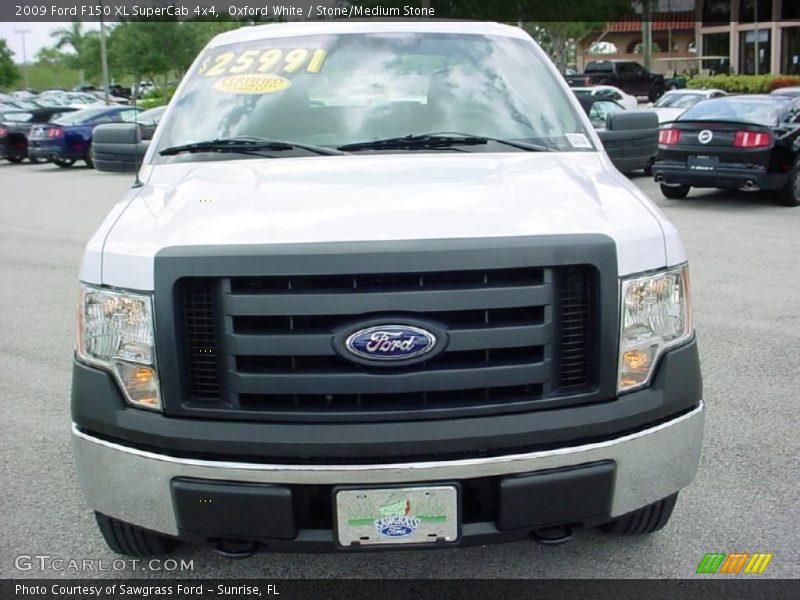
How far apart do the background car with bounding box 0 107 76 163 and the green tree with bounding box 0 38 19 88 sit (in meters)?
47.8

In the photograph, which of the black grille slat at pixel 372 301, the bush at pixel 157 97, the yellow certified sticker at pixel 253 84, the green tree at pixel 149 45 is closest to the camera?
the black grille slat at pixel 372 301

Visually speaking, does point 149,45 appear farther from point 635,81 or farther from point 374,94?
point 374,94

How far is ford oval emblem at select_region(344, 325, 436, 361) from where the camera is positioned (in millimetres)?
2527

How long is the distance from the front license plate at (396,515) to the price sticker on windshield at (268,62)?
2270 millimetres

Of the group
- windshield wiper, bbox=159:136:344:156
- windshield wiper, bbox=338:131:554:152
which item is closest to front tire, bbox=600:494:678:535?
windshield wiper, bbox=338:131:554:152

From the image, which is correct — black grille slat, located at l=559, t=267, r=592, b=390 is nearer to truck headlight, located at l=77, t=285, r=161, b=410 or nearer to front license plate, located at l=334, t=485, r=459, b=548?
front license plate, located at l=334, t=485, r=459, b=548

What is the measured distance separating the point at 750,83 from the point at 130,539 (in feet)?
124

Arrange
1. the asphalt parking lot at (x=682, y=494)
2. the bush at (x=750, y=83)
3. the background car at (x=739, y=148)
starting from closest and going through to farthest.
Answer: the asphalt parking lot at (x=682, y=494) < the background car at (x=739, y=148) < the bush at (x=750, y=83)

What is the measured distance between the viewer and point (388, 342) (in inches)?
Answer: 99.7

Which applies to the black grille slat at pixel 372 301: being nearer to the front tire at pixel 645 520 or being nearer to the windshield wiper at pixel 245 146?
the front tire at pixel 645 520

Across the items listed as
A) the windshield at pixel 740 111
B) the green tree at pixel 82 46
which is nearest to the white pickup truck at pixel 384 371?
the windshield at pixel 740 111

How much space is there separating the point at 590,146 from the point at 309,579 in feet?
6.90

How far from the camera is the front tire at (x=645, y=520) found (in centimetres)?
317

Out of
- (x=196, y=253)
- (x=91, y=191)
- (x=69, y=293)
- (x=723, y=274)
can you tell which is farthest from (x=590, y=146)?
(x=91, y=191)
